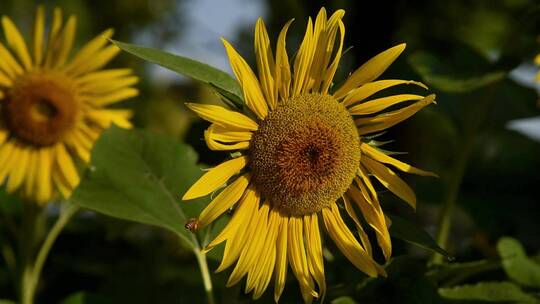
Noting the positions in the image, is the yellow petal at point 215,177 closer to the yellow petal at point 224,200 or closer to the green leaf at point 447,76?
the yellow petal at point 224,200

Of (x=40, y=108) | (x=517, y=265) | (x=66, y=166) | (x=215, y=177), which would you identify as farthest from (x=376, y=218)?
(x=40, y=108)

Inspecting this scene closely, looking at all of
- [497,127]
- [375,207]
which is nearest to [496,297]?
[375,207]

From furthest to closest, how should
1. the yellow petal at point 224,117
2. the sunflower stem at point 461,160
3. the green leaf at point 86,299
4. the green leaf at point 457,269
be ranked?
1. the sunflower stem at point 461,160
2. the green leaf at point 86,299
3. the green leaf at point 457,269
4. the yellow petal at point 224,117

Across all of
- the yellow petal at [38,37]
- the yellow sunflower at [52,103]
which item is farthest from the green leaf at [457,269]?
the yellow petal at [38,37]

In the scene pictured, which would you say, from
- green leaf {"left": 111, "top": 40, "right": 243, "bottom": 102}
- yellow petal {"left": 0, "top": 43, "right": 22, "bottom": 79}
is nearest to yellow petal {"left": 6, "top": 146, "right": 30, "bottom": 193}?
yellow petal {"left": 0, "top": 43, "right": 22, "bottom": 79}

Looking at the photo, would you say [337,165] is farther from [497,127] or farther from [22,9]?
[22,9]

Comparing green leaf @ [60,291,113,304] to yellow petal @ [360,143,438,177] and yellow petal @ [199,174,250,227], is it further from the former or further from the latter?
yellow petal @ [360,143,438,177]
